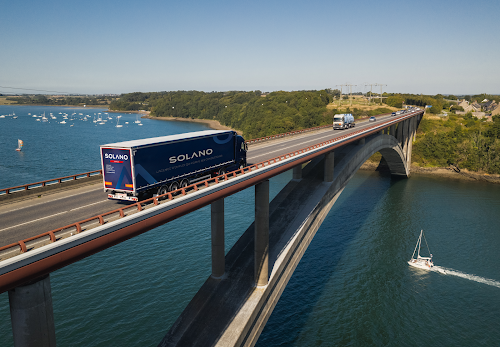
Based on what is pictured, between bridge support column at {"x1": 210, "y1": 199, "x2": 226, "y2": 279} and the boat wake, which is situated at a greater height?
bridge support column at {"x1": 210, "y1": 199, "x2": 226, "y2": 279}

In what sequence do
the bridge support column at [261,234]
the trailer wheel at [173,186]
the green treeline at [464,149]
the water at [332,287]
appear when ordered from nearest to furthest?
the trailer wheel at [173,186], the bridge support column at [261,234], the water at [332,287], the green treeline at [464,149]

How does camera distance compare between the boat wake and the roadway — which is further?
the boat wake

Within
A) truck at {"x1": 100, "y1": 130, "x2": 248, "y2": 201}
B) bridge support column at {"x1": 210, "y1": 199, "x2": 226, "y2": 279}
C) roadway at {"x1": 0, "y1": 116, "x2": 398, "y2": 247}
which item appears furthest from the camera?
bridge support column at {"x1": 210, "y1": 199, "x2": 226, "y2": 279}

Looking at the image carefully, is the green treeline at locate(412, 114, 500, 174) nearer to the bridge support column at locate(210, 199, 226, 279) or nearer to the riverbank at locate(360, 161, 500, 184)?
the riverbank at locate(360, 161, 500, 184)

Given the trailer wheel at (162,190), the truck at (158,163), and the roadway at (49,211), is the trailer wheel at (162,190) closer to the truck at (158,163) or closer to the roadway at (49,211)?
the truck at (158,163)

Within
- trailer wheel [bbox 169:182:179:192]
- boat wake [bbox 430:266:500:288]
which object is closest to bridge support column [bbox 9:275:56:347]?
trailer wheel [bbox 169:182:179:192]

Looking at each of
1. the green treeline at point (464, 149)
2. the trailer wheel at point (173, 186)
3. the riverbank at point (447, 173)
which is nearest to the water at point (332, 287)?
the trailer wheel at point (173, 186)
